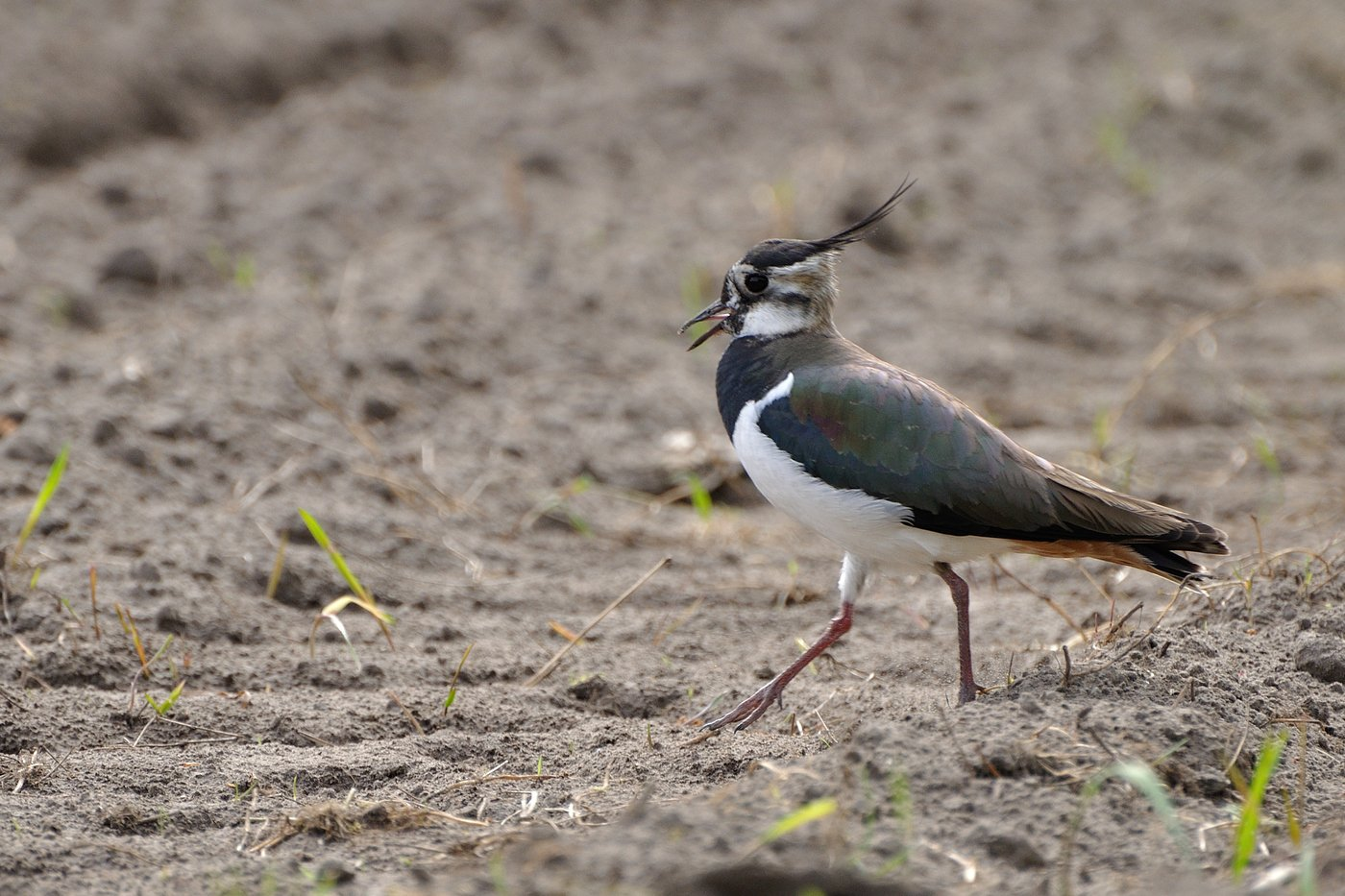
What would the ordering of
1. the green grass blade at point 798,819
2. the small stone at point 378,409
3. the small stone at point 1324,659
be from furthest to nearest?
the small stone at point 378,409
the small stone at point 1324,659
the green grass blade at point 798,819

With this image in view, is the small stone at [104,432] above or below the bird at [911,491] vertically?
Result: below

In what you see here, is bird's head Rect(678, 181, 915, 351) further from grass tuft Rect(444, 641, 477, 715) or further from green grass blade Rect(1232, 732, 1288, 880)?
green grass blade Rect(1232, 732, 1288, 880)

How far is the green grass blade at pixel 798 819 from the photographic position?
301 centimetres

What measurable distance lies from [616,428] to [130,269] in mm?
2819

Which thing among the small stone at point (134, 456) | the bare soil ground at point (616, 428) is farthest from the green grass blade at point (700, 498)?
the small stone at point (134, 456)

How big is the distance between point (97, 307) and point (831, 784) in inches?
217

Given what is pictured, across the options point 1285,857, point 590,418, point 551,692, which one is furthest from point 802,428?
point 590,418

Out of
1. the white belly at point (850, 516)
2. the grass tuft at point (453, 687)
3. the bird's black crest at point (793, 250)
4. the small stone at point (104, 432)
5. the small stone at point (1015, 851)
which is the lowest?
the grass tuft at point (453, 687)

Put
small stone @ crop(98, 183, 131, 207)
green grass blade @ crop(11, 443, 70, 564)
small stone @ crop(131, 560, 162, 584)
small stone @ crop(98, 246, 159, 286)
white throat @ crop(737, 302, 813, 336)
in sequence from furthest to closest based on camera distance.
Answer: small stone @ crop(98, 183, 131, 207)
small stone @ crop(98, 246, 159, 286)
small stone @ crop(131, 560, 162, 584)
white throat @ crop(737, 302, 813, 336)
green grass blade @ crop(11, 443, 70, 564)

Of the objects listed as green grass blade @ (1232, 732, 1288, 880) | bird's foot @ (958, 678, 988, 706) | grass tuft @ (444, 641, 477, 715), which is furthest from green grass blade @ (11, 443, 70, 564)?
green grass blade @ (1232, 732, 1288, 880)

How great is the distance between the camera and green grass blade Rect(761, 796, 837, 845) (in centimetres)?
301

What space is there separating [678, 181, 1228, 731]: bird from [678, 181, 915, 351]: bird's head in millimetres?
297

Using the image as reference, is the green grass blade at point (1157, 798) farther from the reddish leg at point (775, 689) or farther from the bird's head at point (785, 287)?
the bird's head at point (785, 287)

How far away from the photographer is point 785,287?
198 inches
